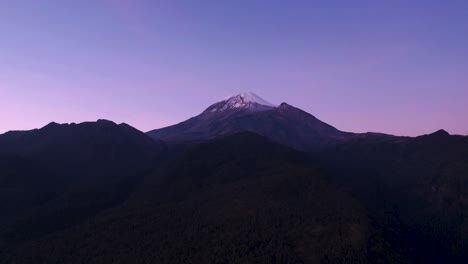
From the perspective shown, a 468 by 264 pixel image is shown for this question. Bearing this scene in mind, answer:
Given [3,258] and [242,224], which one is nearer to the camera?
[3,258]

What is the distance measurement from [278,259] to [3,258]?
90.6 meters

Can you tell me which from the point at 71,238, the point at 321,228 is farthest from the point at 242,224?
the point at 71,238

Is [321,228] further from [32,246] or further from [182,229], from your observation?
[32,246]

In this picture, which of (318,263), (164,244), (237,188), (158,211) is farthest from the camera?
(237,188)

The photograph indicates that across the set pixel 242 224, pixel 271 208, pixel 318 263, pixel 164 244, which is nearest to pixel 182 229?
pixel 164 244

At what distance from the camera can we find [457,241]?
623 ft

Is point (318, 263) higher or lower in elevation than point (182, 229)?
lower

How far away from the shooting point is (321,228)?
152375mm

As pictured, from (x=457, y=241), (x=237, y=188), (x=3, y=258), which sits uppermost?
(x=237, y=188)

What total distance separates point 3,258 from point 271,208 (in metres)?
97.4

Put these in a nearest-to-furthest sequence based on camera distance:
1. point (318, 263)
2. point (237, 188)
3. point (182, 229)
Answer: point (318, 263) → point (182, 229) → point (237, 188)

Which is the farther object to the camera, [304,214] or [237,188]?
[237,188]

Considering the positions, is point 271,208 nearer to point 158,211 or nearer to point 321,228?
point 321,228

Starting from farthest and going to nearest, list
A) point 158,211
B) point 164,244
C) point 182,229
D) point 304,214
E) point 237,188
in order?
point 237,188, point 158,211, point 304,214, point 182,229, point 164,244
